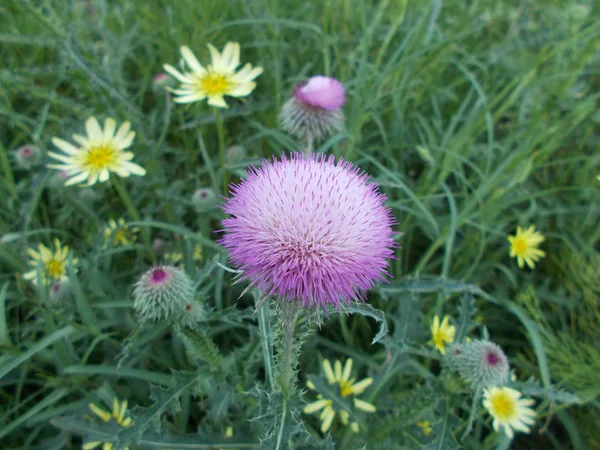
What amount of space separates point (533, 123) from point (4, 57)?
3.84 metres

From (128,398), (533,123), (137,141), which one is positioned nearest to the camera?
(128,398)

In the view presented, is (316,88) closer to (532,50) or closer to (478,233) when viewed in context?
(478,233)

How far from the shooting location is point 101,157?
2.34 meters

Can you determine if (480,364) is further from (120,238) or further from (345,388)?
(120,238)

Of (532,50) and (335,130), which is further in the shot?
(532,50)

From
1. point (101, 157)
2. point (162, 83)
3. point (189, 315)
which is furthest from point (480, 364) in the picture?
point (162, 83)

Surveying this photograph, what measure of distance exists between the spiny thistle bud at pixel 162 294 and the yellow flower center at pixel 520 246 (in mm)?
1806

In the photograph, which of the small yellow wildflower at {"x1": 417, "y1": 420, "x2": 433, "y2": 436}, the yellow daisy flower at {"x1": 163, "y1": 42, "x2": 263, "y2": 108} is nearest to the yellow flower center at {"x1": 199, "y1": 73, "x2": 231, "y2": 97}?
the yellow daisy flower at {"x1": 163, "y1": 42, "x2": 263, "y2": 108}

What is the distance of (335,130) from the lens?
2.57 meters

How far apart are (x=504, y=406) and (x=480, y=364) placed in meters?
0.34

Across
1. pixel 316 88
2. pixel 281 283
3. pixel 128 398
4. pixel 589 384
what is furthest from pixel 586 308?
pixel 128 398

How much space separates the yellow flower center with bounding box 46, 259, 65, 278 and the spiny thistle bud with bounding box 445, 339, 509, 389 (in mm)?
1957

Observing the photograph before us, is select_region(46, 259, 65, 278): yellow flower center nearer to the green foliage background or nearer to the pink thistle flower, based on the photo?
the green foliage background

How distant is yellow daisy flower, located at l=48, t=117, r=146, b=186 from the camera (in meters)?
2.27
